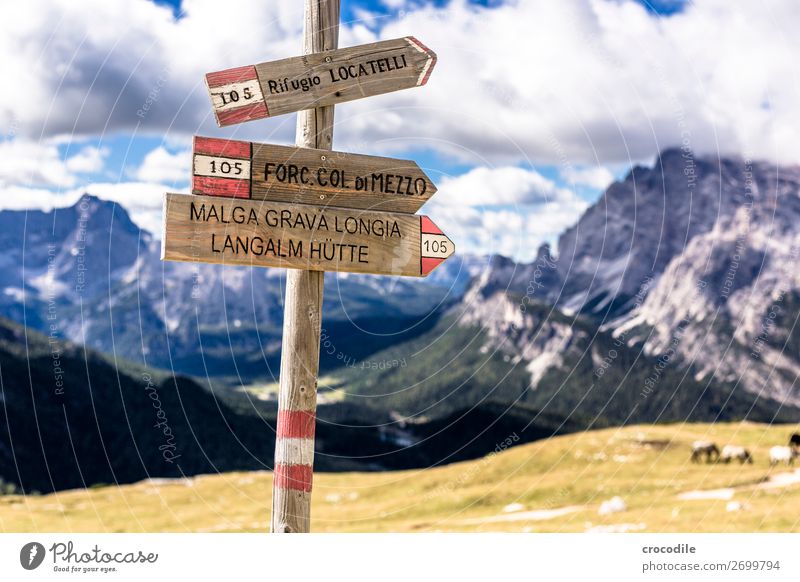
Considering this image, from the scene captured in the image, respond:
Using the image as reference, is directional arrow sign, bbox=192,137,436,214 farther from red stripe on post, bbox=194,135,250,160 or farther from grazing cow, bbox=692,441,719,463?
grazing cow, bbox=692,441,719,463

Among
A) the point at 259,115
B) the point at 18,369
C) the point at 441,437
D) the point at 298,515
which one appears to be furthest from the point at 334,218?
the point at 441,437

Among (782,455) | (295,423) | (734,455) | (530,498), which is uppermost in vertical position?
(295,423)

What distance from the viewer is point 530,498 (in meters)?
37.8

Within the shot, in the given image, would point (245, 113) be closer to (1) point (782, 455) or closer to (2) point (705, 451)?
(1) point (782, 455)

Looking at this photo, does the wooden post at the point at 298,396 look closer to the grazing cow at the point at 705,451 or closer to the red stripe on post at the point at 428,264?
the red stripe on post at the point at 428,264

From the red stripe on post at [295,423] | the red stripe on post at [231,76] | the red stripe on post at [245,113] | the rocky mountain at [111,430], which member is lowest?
the rocky mountain at [111,430]

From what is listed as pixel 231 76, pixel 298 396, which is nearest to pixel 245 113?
pixel 231 76

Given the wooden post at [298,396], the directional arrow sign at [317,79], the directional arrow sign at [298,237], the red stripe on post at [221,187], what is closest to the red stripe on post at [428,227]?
the directional arrow sign at [298,237]

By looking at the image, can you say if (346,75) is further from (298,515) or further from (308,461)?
(298,515)

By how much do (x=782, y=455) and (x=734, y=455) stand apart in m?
2.31

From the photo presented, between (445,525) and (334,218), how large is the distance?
86.0ft

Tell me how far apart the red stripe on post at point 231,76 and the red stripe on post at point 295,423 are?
12.7 ft

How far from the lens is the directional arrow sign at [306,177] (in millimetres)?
9445

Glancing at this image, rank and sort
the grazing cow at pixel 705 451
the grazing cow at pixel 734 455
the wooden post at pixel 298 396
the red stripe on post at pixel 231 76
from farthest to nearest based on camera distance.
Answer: the grazing cow at pixel 705 451 → the grazing cow at pixel 734 455 → the wooden post at pixel 298 396 → the red stripe on post at pixel 231 76
